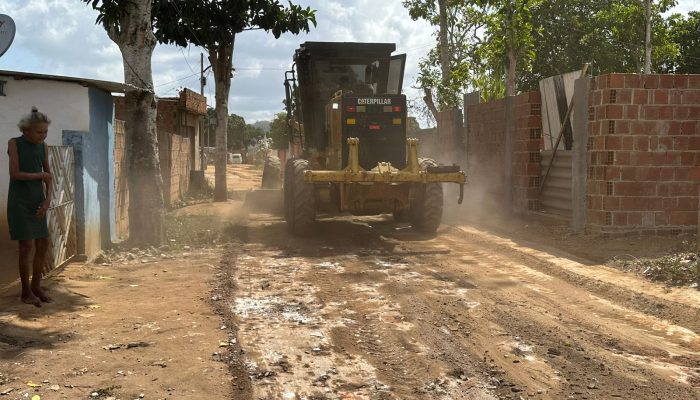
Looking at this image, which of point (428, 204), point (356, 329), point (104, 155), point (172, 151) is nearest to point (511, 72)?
point (428, 204)

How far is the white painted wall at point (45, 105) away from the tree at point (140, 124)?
1254 mm

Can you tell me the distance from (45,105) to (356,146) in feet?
15.7

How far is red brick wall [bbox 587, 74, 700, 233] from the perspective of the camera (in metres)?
10.6

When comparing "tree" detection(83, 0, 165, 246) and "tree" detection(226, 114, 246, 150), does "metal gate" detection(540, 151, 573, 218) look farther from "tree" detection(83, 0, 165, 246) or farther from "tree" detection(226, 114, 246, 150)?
"tree" detection(226, 114, 246, 150)

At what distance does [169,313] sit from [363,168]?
602 centimetres

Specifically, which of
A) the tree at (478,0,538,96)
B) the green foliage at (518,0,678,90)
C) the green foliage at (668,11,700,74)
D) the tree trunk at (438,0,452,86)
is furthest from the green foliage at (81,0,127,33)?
the green foliage at (668,11,700,74)

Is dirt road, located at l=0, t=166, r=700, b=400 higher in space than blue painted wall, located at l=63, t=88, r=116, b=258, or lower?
lower

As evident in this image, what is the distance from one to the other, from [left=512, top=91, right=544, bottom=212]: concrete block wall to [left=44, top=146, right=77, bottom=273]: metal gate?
869 cm

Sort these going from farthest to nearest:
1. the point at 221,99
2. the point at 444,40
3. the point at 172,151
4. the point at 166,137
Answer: the point at 444,40, the point at 221,99, the point at 172,151, the point at 166,137

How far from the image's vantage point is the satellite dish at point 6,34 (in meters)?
8.34

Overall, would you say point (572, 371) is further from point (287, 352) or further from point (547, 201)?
point (547, 201)

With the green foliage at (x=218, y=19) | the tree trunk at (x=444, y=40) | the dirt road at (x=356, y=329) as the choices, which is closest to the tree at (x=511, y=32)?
the tree trunk at (x=444, y=40)

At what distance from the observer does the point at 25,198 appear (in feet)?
21.4

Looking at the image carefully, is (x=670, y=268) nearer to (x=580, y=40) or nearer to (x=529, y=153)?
(x=529, y=153)
